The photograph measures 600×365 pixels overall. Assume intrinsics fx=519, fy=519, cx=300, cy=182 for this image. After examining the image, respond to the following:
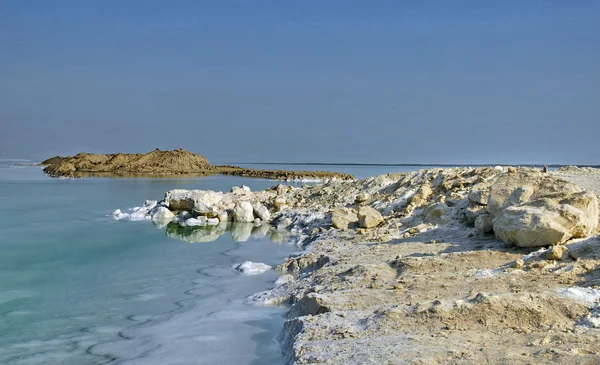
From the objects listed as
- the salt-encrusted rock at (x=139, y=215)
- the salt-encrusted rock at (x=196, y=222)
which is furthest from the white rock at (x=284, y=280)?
the salt-encrusted rock at (x=139, y=215)

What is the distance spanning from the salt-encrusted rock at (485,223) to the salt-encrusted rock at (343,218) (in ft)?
14.5

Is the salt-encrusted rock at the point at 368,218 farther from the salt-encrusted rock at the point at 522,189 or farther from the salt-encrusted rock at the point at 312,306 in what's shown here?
the salt-encrusted rock at the point at 312,306

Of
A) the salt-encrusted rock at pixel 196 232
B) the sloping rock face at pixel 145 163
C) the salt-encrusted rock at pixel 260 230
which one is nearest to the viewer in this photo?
the salt-encrusted rock at pixel 196 232

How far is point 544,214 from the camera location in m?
6.91

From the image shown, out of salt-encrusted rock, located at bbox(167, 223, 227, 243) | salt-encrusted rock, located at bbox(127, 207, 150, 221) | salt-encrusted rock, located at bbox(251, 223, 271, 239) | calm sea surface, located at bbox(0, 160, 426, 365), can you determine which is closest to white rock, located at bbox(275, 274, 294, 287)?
calm sea surface, located at bbox(0, 160, 426, 365)

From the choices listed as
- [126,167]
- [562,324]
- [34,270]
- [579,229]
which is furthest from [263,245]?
[126,167]

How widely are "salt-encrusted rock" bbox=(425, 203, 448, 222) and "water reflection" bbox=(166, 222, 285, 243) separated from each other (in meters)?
4.40

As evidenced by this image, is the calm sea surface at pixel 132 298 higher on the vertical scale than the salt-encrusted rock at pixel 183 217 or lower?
lower

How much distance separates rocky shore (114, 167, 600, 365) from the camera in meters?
4.37

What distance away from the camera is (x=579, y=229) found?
22.9 feet

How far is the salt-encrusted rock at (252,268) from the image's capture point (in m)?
9.79

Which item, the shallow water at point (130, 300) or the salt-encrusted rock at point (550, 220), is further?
the salt-encrusted rock at point (550, 220)

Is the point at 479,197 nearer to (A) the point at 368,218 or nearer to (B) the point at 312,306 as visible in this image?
(A) the point at 368,218

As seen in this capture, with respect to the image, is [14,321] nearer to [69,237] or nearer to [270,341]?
[270,341]
